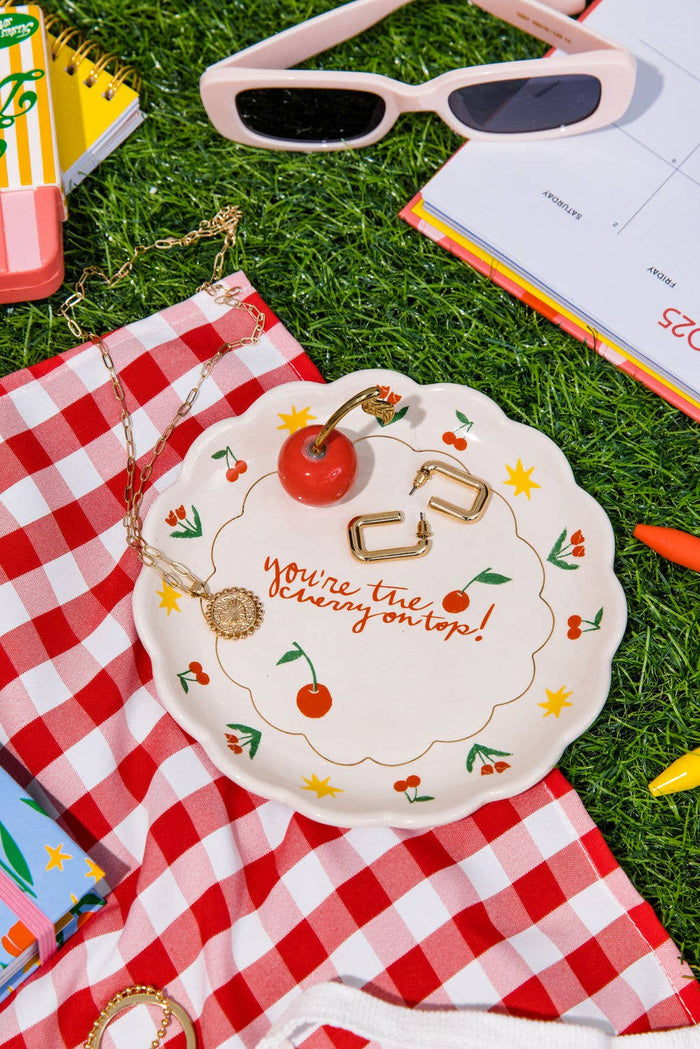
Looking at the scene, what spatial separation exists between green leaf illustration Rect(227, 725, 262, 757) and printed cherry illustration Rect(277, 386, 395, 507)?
265 millimetres

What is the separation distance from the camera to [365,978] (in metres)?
1.03

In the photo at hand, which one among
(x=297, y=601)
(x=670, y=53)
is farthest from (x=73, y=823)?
(x=670, y=53)

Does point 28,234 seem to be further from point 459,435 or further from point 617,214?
point 617,214

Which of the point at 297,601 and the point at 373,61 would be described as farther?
the point at 373,61

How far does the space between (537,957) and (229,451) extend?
26.2 inches

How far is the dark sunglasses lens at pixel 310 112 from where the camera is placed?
1.21 metres

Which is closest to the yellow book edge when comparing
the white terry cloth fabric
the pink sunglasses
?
the pink sunglasses

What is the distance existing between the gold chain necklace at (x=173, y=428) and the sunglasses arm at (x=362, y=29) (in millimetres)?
197

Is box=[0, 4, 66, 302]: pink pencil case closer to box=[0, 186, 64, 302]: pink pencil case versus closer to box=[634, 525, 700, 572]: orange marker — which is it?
box=[0, 186, 64, 302]: pink pencil case

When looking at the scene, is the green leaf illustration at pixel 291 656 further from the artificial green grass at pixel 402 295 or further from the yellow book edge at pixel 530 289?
the yellow book edge at pixel 530 289

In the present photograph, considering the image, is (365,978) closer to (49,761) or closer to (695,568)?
(49,761)

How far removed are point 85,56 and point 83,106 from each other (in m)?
0.10

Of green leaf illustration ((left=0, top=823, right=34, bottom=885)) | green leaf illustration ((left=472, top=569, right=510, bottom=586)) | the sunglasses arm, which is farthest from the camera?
the sunglasses arm

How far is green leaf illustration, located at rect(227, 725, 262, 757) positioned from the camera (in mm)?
1062
